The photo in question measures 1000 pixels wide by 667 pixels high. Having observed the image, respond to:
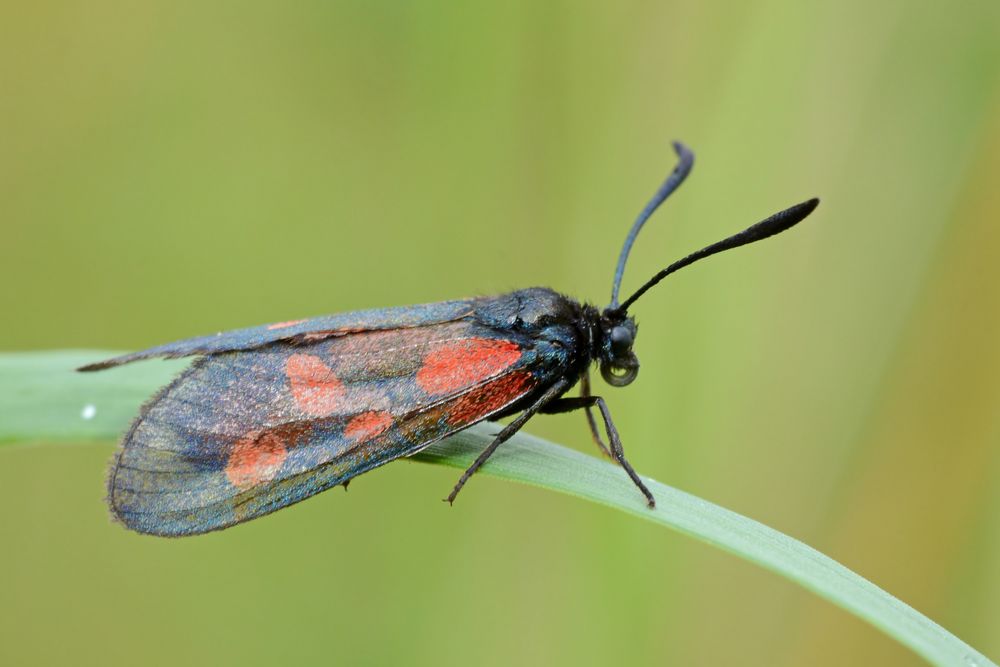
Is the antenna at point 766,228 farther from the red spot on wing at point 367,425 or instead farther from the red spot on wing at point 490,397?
the red spot on wing at point 367,425

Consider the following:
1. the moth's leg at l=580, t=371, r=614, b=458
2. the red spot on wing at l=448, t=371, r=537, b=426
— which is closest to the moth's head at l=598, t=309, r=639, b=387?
the moth's leg at l=580, t=371, r=614, b=458

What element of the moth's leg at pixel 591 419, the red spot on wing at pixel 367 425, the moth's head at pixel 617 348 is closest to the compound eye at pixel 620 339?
the moth's head at pixel 617 348

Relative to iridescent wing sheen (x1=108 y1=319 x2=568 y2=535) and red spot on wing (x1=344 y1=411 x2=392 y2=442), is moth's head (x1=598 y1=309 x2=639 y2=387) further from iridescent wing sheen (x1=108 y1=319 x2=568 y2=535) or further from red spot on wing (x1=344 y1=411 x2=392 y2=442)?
red spot on wing (x1=344 y1=411 x2=392 y2=442)

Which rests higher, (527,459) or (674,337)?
(674,337)

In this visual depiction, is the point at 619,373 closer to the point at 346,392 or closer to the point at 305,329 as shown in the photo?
the point at 346,392

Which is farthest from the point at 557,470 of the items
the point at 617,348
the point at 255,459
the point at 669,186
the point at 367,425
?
the point at 669,186

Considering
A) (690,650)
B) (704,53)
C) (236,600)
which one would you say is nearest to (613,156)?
(704,53)

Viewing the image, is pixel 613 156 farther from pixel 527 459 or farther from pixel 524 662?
pixel 524 662
